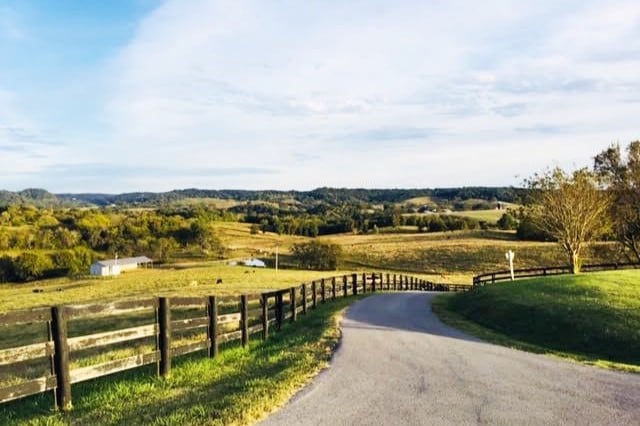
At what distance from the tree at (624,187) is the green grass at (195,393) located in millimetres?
33898

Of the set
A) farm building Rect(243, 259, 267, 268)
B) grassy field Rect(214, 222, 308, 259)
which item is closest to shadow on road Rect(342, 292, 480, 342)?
farm building Rect(243, 259, 267, 268)

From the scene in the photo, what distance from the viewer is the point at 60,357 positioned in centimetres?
776

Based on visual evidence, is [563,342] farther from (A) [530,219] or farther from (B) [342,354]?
(A) [530,219]

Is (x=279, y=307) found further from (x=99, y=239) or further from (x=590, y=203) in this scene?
(x=99, y=239)

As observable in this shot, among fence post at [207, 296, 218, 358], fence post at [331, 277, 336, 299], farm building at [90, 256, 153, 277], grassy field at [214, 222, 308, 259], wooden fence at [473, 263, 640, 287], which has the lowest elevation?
farm building at [90, 256, 153, 277]

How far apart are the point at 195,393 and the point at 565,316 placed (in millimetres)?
13671

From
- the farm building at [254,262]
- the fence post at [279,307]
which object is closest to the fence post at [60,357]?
the fence post at [279,307]

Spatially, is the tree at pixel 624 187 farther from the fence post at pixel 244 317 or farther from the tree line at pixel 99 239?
the tree line at pixel 99 239

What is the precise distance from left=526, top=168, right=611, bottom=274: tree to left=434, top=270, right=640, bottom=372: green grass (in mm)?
10911

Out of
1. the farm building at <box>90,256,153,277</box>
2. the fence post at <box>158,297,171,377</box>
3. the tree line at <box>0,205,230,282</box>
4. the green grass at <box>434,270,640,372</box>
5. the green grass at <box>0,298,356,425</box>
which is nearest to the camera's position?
the green grass at <box>0,298,356,425</box>

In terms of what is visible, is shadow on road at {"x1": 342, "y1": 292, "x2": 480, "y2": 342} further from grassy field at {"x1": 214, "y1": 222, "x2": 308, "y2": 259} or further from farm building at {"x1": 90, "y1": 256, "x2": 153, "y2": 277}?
grassy field at {"x1": 214, "y1": 222, "x2": 308, "y2": 259}

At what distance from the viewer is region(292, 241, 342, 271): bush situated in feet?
264

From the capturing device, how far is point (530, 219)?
42.3 meters

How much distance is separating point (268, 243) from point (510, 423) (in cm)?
11401
